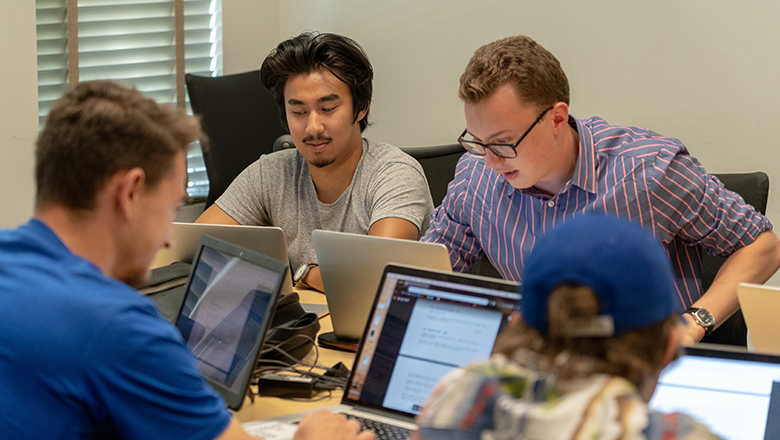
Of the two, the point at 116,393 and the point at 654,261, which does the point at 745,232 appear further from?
the point at 116,393

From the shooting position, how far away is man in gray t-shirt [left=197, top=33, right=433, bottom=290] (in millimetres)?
2178

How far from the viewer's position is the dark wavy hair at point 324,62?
2186 mm

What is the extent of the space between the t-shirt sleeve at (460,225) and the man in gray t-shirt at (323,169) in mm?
166

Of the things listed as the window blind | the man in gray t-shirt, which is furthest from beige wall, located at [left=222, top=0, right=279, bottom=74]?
the man in gray t-shirt

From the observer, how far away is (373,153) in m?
2.32

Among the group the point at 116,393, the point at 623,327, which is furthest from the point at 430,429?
the point at 116,393

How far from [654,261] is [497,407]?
7.9 inches

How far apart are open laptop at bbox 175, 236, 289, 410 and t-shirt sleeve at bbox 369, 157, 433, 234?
0.73m

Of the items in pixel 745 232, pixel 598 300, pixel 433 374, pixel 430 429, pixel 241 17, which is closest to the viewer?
pixel 598 300

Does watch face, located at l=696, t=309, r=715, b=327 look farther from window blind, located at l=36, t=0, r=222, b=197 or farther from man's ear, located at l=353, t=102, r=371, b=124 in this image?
window blind, located at l=36, t=0, r=222, b=197

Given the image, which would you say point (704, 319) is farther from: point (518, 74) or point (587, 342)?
point (587, 342)

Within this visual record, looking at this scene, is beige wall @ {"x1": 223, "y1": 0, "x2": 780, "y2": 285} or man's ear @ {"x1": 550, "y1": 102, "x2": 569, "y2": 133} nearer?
man's ear @ {"x1": 550, "y1": 102, "x2": 569, "y2": 133}

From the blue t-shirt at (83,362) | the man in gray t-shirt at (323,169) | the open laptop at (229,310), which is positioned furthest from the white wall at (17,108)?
the blue t-shirt at (83,362)

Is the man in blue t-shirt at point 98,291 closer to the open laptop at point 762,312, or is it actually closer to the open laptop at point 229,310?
the open laptop at point 229,310
